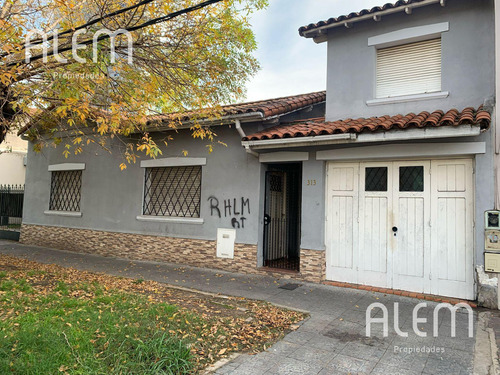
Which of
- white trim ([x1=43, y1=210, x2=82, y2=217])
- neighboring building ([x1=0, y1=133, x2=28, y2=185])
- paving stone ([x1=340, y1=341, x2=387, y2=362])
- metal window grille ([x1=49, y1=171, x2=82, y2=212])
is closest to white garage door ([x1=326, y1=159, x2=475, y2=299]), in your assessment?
paving stone ([x1=340, y1=341, x2=387, y2=362])

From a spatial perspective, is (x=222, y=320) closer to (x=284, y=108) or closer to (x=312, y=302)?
(x=312, y=302)

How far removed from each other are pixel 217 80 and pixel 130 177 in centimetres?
433

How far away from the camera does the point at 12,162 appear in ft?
65.5

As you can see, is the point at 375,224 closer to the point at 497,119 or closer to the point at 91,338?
the point at 497,119

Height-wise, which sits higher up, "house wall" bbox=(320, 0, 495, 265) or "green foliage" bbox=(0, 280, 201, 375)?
"house wall" bbox=(320, 0, 495, 265)

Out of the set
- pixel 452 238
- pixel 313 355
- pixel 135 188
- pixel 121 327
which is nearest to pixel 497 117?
pixel 452 238

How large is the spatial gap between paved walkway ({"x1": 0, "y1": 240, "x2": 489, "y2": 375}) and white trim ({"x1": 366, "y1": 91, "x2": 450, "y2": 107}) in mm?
3755

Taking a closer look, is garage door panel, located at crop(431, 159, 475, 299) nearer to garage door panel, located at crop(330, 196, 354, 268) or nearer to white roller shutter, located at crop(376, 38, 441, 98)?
garage door panel, located at crop(330, 196, 354, 268)

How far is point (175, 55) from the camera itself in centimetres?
708

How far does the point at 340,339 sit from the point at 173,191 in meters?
6.32

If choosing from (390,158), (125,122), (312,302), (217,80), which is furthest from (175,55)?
(312,302)

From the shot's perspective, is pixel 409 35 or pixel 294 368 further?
pixel 409 35

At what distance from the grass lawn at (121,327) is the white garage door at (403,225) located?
2.30 m

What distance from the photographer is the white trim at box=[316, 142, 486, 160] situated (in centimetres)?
598
